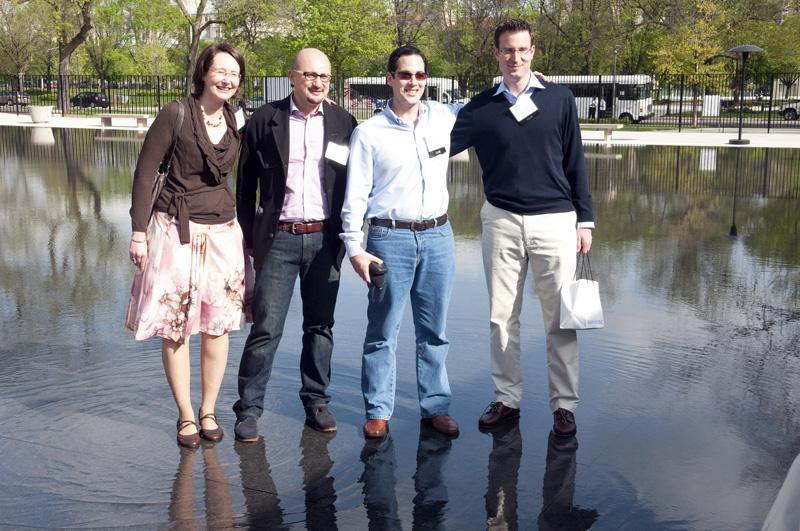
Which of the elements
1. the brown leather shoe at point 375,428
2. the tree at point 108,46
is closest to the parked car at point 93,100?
the tree at point 108,46

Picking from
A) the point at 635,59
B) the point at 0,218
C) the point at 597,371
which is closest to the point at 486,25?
the point at 635,59

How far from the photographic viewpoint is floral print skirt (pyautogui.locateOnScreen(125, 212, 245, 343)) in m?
4.32

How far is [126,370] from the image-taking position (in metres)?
5.54

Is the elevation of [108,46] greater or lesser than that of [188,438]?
greater

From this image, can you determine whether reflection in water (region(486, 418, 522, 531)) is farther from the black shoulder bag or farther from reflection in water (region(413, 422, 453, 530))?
the black shoulder bag

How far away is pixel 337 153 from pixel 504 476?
5.32 feet

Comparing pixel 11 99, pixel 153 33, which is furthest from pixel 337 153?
pixel 153 33

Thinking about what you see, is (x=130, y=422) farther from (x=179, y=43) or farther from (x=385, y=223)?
(x=179, y=43)

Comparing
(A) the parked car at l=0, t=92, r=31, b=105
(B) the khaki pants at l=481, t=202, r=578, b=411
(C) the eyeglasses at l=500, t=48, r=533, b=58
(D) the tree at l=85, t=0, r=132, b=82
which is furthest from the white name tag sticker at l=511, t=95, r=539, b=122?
(D) the tree at l=85, t=0, r=132, b=82

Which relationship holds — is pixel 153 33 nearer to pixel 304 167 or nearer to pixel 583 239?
pixel 304 167

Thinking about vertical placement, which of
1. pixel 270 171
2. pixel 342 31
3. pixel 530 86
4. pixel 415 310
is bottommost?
pixel 415 310

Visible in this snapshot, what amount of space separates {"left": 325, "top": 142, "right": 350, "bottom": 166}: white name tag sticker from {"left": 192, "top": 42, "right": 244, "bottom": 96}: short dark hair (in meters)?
0.56

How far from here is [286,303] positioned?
4.58 meters

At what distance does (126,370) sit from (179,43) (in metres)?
78.8
